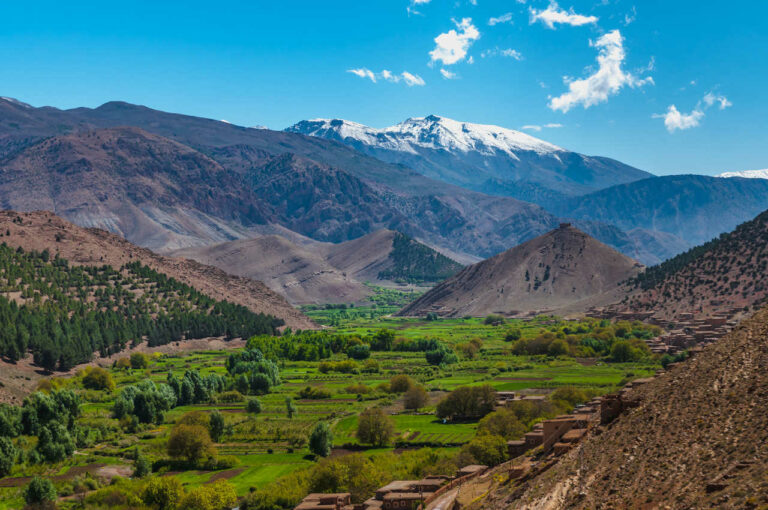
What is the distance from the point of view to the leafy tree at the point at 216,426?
8206 centimetres

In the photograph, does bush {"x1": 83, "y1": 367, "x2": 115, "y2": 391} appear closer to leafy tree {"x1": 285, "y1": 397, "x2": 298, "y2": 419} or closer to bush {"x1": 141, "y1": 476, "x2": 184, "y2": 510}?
leafy tree {"x1": 285, "y1": 397, "x2": 298, "y2": 419}

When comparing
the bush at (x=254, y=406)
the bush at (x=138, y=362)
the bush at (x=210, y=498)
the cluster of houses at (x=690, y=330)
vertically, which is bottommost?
the bush at (x=138, y=362)

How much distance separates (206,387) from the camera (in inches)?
4272

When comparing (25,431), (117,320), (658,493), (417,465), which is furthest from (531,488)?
(117,320)

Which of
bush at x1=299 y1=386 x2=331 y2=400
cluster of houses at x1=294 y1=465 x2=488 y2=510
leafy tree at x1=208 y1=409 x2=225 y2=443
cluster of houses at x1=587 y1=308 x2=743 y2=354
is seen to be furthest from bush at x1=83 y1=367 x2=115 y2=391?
cluster of houses at x1=587 y1=308 x2=743 y2=354

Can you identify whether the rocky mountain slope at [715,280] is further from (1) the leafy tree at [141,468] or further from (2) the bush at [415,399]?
(1) the leafy tree at [141,468]

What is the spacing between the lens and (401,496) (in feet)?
149

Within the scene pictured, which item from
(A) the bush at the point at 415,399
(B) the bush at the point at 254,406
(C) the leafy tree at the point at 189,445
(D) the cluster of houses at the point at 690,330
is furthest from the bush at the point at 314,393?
(D) the cluster of houses at the point at 690,330

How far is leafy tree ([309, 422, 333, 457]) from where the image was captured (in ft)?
237

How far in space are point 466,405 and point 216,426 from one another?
28.0 meters

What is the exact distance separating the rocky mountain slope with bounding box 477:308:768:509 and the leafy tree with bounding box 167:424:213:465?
145 ft

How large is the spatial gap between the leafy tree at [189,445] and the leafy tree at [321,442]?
1003 cm

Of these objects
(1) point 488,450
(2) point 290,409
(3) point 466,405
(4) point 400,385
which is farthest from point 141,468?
(4) point 400,385

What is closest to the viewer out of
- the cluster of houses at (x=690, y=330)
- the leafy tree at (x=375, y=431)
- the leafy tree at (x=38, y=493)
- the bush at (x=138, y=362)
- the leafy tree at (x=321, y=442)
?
the leafy tree at (x=38, y=493)
